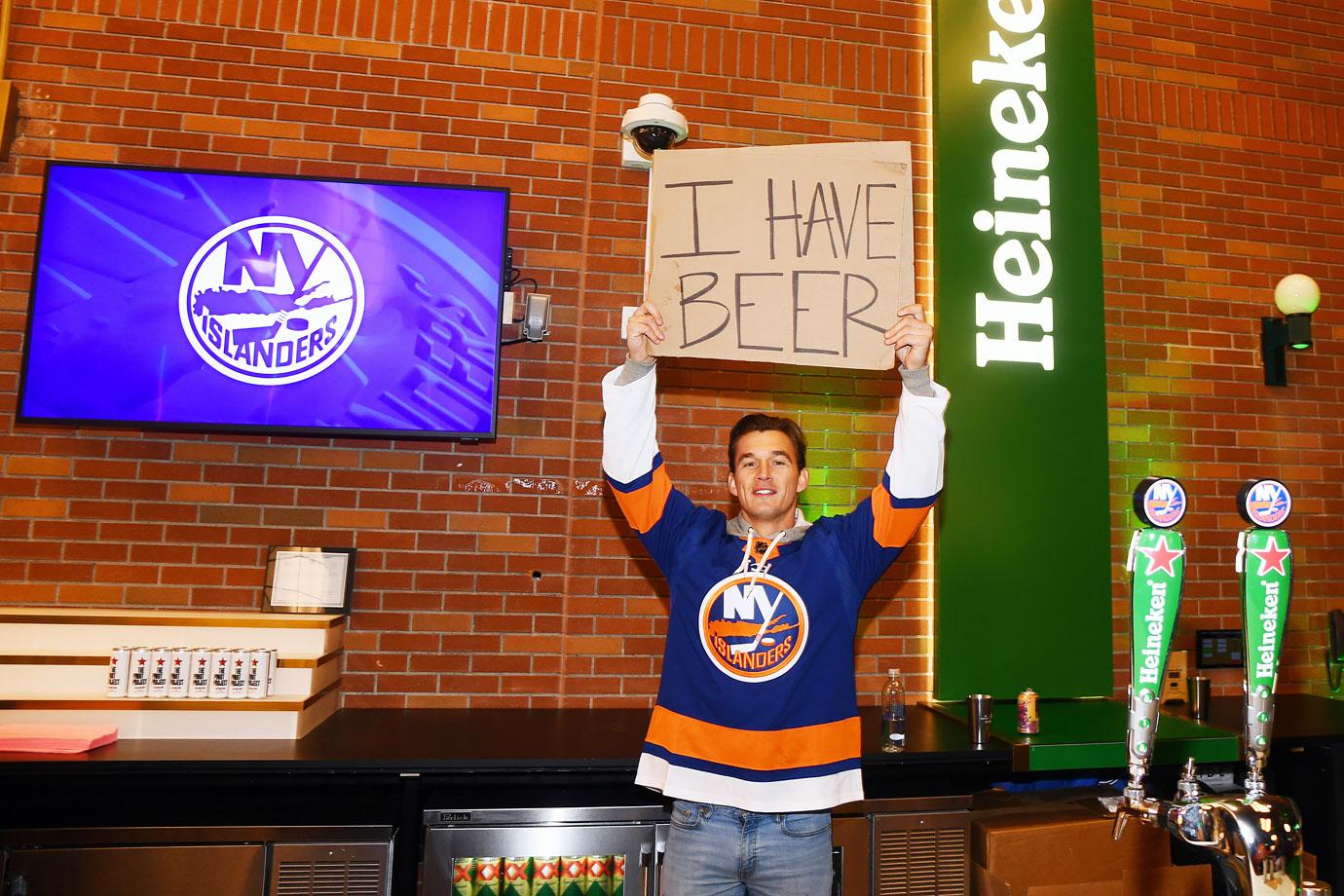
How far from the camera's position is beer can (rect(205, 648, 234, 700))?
2.18 metres

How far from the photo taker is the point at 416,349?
8.91 feet

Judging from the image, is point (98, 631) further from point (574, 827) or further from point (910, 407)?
point (910, 407)

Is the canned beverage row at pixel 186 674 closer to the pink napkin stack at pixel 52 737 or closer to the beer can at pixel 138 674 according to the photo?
the beer can at pixel 138 674

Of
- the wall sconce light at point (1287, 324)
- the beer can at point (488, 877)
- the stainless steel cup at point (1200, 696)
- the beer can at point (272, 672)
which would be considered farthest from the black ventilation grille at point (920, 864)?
the wall sconce light at point (1287, 324)

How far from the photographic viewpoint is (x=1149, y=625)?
44.4 inches

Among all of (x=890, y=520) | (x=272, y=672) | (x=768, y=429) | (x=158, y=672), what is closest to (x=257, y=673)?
(x=272, y=672)

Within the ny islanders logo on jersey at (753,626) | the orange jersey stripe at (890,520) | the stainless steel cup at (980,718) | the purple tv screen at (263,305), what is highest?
the purple tv screen at (263,305)

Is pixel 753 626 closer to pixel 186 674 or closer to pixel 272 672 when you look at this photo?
pixel 272 672

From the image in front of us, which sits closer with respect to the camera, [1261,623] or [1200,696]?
[1261,623]

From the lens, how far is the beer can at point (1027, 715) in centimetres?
238

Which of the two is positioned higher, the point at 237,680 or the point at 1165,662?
the point at 1165,662

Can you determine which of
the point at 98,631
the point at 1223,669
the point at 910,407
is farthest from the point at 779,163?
the point at 1223,669

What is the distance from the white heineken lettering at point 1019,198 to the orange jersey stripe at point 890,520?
4.39 feet

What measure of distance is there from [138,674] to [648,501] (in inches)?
57.1
